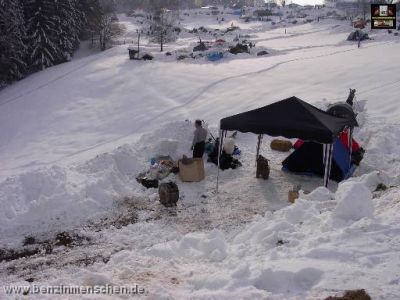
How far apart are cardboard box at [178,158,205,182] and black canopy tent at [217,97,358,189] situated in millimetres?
1196

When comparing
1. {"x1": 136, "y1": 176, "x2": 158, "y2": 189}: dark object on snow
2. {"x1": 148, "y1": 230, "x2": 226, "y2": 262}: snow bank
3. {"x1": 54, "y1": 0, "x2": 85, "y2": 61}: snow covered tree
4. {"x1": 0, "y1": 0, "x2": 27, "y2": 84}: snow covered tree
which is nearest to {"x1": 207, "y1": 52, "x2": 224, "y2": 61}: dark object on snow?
{"x1": 54, "y1": 0, "x2": 85, "y2": 61}: snow covered tree

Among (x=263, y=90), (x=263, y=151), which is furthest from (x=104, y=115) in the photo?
(x=263, y=151)

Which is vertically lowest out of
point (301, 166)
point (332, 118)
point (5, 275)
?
point (5, 275)

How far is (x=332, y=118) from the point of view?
1031 centimetres

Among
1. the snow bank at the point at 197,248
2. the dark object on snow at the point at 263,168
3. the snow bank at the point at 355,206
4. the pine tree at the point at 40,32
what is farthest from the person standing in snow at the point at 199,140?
the pine tree at the point at 40,32

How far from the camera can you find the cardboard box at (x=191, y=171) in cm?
1097

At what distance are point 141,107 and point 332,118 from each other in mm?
13200

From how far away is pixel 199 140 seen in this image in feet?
39.3

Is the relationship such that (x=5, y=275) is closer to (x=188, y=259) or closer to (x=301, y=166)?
(x=188, y=259)

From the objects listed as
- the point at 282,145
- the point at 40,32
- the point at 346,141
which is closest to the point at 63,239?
the point at 282,145

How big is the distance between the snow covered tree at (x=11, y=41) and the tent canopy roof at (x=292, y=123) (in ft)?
91.7

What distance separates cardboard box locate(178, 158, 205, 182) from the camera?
11.0 meters

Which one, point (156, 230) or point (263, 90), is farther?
point (263, 90)

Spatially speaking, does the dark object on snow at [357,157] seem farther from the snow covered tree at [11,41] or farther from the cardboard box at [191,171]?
the snow covered tree at [11,41]
